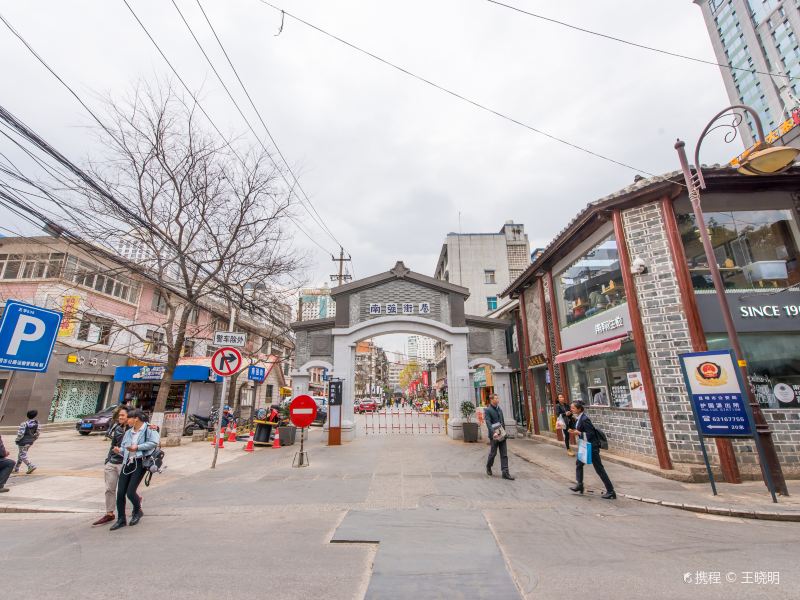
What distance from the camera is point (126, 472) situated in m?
5.35

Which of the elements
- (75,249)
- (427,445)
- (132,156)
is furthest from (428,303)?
(75,249)

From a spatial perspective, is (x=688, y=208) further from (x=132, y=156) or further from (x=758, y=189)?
(x=132, y=156)

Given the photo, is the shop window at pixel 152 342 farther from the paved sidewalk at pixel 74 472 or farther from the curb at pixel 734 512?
the curb at pixel 734 512

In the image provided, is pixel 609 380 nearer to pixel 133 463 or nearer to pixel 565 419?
pixel 565 419

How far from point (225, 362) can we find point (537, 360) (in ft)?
39.2

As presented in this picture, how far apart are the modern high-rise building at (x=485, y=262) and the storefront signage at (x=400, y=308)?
21.0 meters

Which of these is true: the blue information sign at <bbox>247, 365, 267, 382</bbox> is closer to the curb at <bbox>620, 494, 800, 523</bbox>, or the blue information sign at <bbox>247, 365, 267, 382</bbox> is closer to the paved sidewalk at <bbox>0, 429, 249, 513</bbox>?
the paved sidewalk at <bbox>0, 429, 249, 513</bbox>

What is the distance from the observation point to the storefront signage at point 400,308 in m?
17.2

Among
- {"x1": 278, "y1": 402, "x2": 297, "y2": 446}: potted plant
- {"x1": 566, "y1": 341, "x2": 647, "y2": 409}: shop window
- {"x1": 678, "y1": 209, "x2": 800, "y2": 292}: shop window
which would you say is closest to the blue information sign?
{"x1": 278, "y1": 402, "x2": 297, "y2": 446}: potted plant

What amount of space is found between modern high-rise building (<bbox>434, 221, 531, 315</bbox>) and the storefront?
24.5 meters

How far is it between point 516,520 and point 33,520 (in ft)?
24.6

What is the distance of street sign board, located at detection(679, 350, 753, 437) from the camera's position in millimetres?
6828

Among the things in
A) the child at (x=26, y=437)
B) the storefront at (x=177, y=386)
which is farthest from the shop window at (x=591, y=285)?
the storefront at (x=177, y=386)

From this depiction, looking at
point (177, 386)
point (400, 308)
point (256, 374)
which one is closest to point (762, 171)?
point (400, 308)
